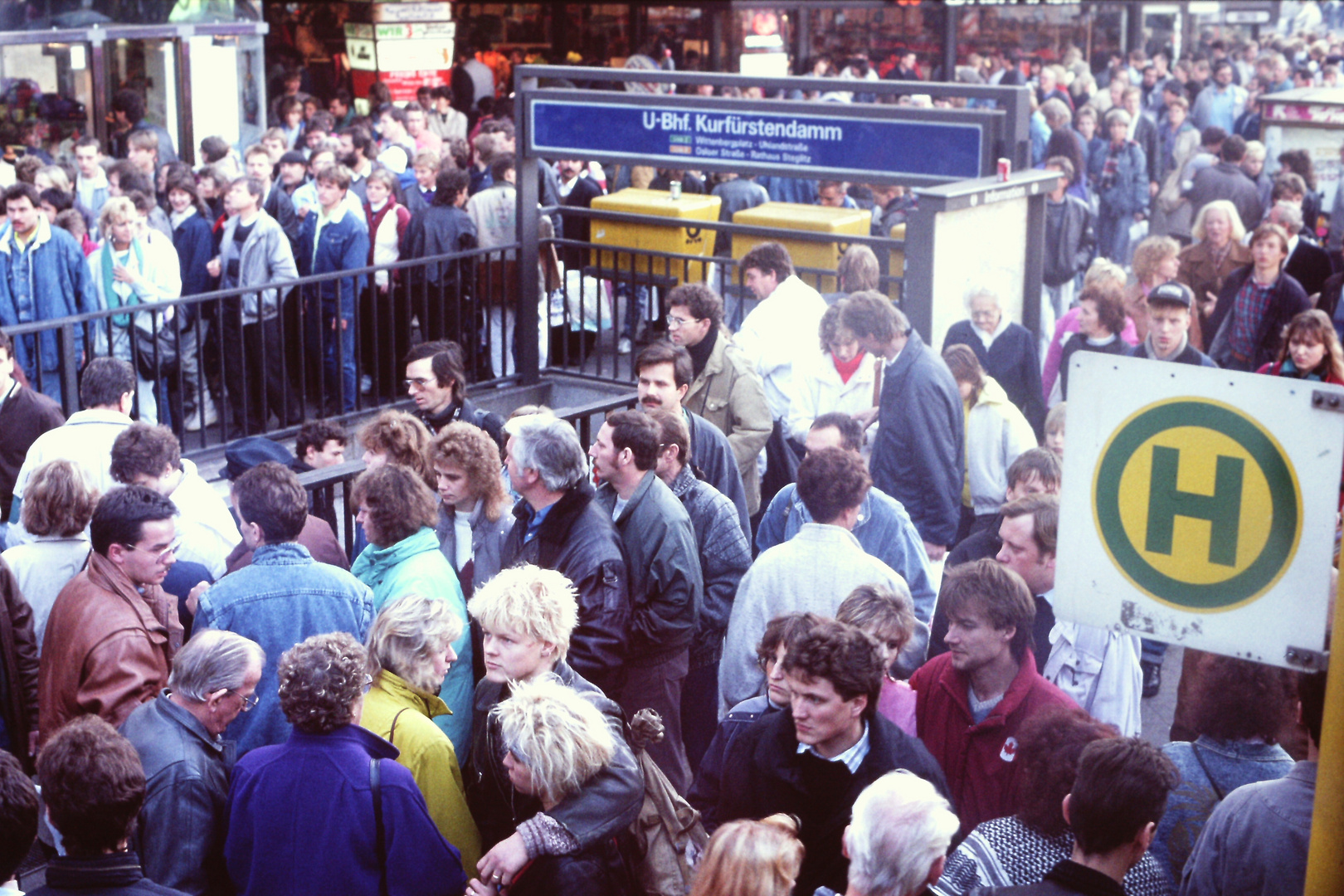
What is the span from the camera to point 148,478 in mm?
5316

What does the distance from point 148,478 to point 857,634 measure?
2.87 m

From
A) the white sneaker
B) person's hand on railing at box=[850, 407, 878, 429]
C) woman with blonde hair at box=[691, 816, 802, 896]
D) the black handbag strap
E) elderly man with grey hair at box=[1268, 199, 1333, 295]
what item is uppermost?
elderly man with grey hair at box=[1268, 199, 1333, 295]

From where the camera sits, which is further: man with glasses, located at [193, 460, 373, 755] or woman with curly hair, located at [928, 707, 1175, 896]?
man with glasses, located at [193, 460, 373, 755]

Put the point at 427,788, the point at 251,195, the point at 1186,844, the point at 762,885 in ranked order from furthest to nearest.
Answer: the point at 251,195, the point at 427,788, the point at 1186,844, the point at 762,885

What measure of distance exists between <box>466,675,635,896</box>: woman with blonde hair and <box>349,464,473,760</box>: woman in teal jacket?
1.16 metres

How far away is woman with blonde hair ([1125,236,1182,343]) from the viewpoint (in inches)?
336

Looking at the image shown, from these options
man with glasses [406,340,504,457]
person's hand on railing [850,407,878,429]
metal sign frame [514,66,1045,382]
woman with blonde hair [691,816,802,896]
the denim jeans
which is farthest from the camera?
the denim jeans

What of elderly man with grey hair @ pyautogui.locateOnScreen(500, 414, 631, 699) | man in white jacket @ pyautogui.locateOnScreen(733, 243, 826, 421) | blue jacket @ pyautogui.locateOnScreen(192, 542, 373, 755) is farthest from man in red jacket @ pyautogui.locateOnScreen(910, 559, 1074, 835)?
man in white jacket @ pyautogui.locateOnScreen(733, 243, 826, 421)

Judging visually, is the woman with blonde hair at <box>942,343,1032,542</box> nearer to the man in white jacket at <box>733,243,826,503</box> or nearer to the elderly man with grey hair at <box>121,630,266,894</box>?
the man in white jacket at <box>733,243,826,503</box>

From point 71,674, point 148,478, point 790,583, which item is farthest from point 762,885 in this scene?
point 148,478

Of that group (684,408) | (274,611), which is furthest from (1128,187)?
(274,611)

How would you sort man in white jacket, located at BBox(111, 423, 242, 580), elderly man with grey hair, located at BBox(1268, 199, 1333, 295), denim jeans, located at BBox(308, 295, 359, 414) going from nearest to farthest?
man in white jacket, located at BBox(111, 423, 242, 580), denim jeans, located at BBox(308, 295, 359, 414), elderly man with grey hair, located at BBox(1268, 199, 1333, 295)

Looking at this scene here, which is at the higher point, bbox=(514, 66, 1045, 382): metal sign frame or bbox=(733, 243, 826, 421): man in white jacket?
bbox=(514, 66, 1045, 382): metal sign frame

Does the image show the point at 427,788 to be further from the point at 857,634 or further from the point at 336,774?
the point at 857,634
